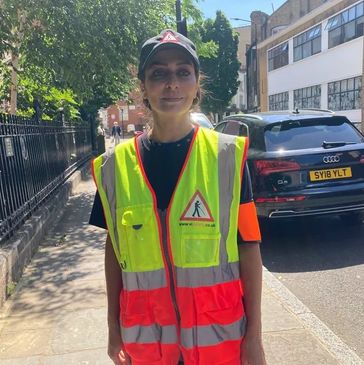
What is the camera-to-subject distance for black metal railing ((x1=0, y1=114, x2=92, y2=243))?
516cm

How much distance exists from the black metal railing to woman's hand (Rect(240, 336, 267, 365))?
3.59 m

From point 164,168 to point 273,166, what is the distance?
4.14m

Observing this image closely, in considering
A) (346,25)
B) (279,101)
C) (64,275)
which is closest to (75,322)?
(64,275)

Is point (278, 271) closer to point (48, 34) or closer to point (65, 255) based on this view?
point (65, 255)

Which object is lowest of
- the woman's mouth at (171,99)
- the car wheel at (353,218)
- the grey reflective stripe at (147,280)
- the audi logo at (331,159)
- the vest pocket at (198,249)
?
the car wheel at (353,218)

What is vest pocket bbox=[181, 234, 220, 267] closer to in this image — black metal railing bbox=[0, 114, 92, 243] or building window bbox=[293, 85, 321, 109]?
black metal railing bbox=[0, 114, 92, 243]

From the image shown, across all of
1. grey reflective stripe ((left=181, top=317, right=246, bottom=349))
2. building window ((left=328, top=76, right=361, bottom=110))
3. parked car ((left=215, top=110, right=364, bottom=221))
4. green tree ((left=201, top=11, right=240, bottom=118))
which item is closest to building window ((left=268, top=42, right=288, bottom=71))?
green tree ((left=201, top=11, right=240, bottom=118))

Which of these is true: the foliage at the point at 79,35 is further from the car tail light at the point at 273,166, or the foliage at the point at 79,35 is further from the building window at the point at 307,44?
the building window at the point at 307,44

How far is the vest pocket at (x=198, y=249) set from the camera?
5.27ft

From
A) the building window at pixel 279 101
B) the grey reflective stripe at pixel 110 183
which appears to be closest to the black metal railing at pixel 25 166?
the grey reflective stripe at pixel 110 183

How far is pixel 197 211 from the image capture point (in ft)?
5.28

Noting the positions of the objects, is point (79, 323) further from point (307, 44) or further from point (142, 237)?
point (307, 44)

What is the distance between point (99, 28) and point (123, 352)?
691cm

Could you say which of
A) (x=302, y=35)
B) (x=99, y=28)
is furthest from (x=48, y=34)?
(x=302, y=35)
